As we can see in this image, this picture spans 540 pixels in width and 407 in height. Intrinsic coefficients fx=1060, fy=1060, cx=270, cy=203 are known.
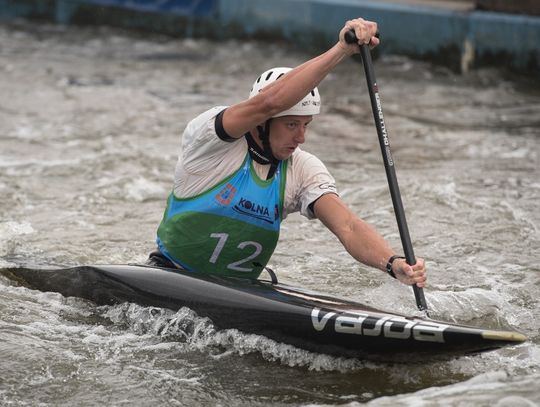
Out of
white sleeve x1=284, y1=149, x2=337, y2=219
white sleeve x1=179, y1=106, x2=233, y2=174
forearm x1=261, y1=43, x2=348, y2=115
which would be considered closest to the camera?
forearm x1=261, y1=43, x2=348, y2=115

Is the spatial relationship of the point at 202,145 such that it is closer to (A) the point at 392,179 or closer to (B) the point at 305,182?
(B) the point at 305,182

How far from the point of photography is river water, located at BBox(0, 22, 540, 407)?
16.5 ft

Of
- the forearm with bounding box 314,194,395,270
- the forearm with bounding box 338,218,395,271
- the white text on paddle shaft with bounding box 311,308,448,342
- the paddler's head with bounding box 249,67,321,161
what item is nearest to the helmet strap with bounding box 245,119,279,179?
the paddler's head with bounding box 249,67,321,161

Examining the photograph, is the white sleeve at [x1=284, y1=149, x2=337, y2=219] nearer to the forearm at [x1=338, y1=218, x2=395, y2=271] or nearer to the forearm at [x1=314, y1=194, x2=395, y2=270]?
the forearm at [x1=314, y1=194, x2=395, y2=270]

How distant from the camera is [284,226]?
8219 millimetres

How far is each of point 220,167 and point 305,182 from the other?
44 centimetres

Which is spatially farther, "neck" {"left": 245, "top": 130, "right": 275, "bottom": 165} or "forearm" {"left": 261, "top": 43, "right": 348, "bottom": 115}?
"neck" {"left": 245, "top": 130, "right": 275, "bottom": 165}

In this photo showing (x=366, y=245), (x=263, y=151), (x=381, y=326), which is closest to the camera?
(x=381, y=326)

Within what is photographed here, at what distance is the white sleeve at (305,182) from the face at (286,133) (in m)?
0.17

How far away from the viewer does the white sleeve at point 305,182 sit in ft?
17.8

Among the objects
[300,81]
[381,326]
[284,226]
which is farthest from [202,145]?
[284,226]

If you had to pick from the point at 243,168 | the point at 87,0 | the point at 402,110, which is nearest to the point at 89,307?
the point at 243,168

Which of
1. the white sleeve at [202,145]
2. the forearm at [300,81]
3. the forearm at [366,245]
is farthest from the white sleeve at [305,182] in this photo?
the forearm at [300,81]

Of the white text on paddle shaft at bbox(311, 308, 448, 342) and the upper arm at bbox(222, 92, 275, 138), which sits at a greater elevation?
the upper arm at bbox(222, 92, 275, 138)
